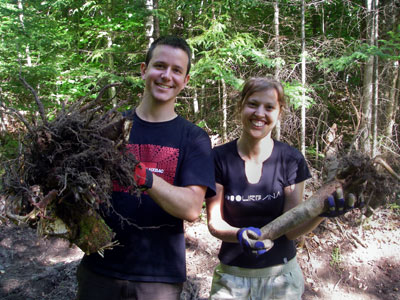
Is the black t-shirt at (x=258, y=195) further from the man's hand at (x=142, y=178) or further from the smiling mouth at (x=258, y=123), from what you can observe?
the man's hand at (x=142, y=178)

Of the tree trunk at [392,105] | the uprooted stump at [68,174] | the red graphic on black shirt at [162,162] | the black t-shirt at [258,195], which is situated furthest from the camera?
the tree trunk at [392,105]

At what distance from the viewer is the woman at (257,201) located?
206 centimetres

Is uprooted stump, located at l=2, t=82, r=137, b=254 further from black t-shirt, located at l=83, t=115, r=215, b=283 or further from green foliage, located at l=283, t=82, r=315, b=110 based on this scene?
green foliage, located at l=283, t=82, r=315, b=110

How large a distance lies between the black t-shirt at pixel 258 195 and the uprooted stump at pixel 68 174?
784mm

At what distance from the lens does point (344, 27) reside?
26.7ft

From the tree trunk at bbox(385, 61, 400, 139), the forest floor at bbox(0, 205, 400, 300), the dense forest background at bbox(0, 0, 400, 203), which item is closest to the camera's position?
the forest floor at bbox(0, 205, 400, 300)

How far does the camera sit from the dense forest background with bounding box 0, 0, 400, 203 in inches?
219

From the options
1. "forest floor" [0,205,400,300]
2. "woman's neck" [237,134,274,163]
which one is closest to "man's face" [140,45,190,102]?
"woman's neck" [237,134,274,163]

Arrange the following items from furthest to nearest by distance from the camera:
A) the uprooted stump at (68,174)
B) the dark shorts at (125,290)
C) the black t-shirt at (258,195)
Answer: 1. the black t-shirt at (258,195)
2. the dark shorts at (125,290)
3. the uprooted stump at (68,174)

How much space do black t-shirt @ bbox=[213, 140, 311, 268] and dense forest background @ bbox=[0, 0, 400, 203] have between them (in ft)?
10.4

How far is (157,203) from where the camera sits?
1.66 meters

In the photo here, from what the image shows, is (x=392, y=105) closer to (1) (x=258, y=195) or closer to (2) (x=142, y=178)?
(1) (x=258, y=195)

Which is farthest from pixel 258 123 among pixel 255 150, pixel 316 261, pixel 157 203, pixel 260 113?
pixel 316 261

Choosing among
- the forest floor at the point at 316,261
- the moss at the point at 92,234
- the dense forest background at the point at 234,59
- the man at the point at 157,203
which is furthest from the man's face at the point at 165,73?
the dense forest background at the point at 234,59
